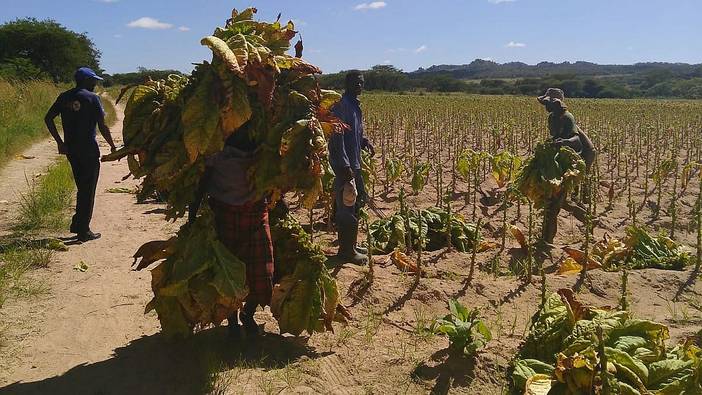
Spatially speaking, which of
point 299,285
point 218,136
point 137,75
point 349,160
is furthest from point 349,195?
point 137,75

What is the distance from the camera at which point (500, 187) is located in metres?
8.88

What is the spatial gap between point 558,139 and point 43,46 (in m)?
38.4

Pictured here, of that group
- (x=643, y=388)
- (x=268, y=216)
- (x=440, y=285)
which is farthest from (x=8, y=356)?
(x=643, y=388)

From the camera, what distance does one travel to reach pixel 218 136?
285 cm

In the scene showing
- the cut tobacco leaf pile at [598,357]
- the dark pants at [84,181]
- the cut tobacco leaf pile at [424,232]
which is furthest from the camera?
the cut tobacco leaf pile at [424,232]

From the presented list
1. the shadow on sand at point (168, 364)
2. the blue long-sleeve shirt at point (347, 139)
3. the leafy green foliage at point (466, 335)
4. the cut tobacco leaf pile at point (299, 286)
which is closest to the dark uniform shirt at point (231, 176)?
the cut tobacco leaf pile at point (299, 286)

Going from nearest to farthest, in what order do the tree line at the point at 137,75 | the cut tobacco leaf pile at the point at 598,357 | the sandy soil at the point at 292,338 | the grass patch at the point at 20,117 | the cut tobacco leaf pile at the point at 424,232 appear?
1. the cut tobacco leaf pile at the point at 598,357
2. the sandy soil at the point at 292,338
3. the cut tobacco leaf pile at the point at 424,232
4. the grass patch at the point at 20,117
5. the tree line at the point at 137,75

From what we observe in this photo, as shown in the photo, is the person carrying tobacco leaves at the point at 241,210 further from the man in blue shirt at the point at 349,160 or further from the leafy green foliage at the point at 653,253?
the leafy green foliage at the point at 653,253

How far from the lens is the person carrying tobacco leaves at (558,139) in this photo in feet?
20.0

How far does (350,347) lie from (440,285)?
4.38ft

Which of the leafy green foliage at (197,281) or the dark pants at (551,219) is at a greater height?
the leafy green foliage at (197,281)

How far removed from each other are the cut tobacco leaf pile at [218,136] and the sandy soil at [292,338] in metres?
0.33

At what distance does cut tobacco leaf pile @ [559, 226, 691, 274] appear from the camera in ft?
17.4

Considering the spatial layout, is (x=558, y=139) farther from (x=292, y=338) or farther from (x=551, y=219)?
(x=292, y=338)
